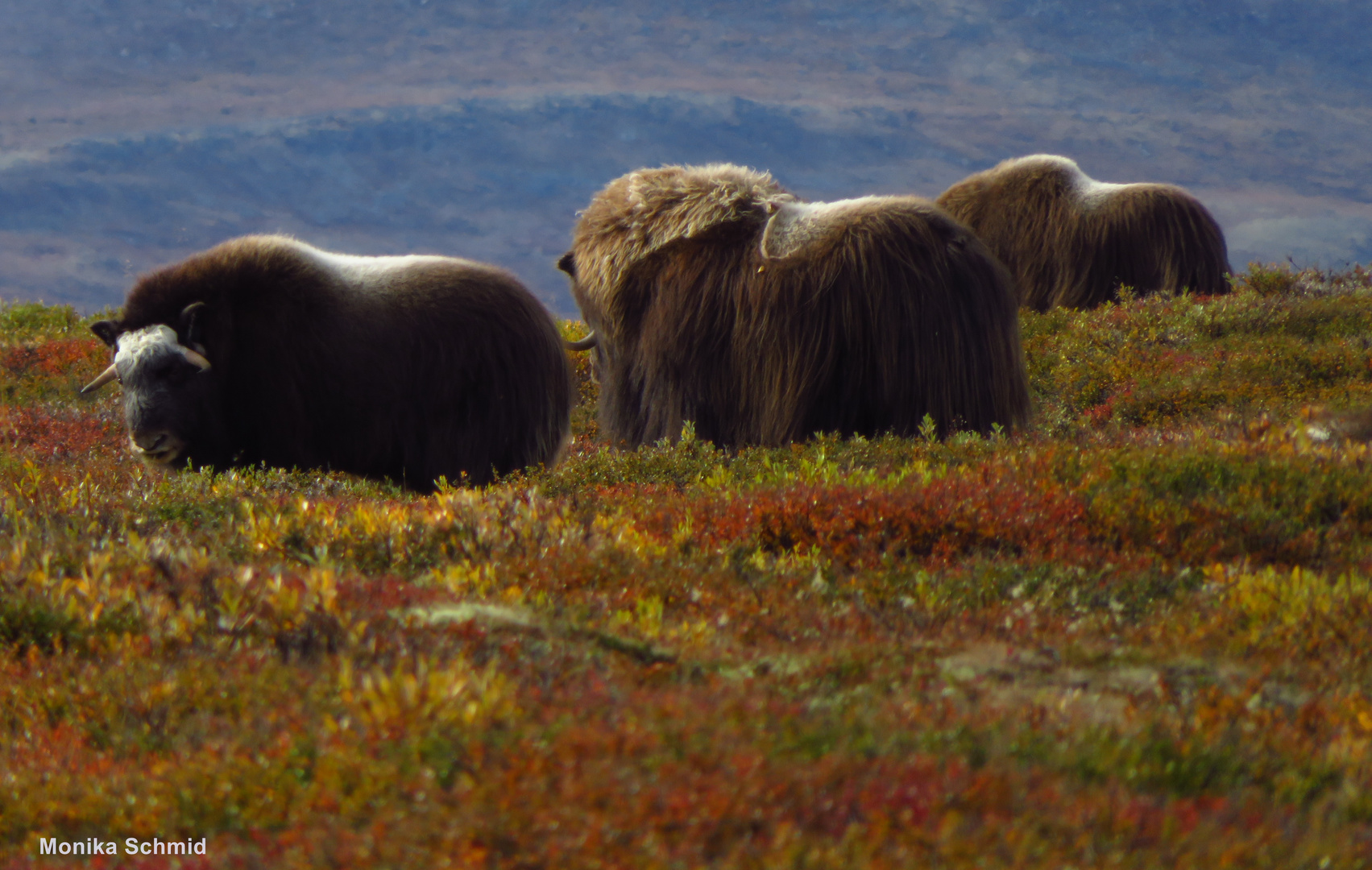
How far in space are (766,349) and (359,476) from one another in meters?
3.55

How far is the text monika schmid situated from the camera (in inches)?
107

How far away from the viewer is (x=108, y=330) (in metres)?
9.49

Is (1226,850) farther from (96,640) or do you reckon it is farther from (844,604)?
(96,640)

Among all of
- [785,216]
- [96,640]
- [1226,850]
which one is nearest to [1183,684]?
[1226,850]

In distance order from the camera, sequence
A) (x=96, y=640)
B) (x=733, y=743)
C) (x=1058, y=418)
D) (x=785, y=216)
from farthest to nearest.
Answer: (x=1058, y=418), (x=785, y=216), (x=96, y=640), (x=733, y=743)

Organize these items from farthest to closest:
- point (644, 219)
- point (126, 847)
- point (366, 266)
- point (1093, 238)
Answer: point (1093, 238) → point (644, 219) → point (366, 266) → point (126, 847)

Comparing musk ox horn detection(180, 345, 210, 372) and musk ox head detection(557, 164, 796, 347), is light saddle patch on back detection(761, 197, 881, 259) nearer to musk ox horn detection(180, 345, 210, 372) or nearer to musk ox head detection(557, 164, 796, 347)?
musk ox head detection(557, 164, 796, 347)

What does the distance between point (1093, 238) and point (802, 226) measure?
11.2m

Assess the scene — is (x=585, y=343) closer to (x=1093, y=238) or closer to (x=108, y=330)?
(x=108, y=330)

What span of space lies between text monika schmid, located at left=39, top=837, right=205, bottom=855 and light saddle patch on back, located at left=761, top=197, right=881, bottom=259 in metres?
7.17

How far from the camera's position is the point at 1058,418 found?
11.1 metres

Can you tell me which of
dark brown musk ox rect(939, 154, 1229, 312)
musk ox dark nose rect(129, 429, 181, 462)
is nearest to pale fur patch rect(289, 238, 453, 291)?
musk ox dark nose rect(129, 429, 181, 462)

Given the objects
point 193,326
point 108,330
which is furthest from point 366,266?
point 108,330

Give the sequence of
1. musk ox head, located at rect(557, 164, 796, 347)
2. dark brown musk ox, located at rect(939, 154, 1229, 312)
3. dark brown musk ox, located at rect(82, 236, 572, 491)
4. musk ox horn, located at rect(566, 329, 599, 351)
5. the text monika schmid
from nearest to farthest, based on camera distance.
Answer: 1. the text monika schmid
2. dark brown musk ox, located at rect(82, 236, 572, 491)
3. musk ox head, located at rect(557, 164, 796, 347)
4. musk ox horn, located at rect(566, 329, 599, 351)
5. dark brown musk ox, located at rect(939, 154, 1229, 312)
